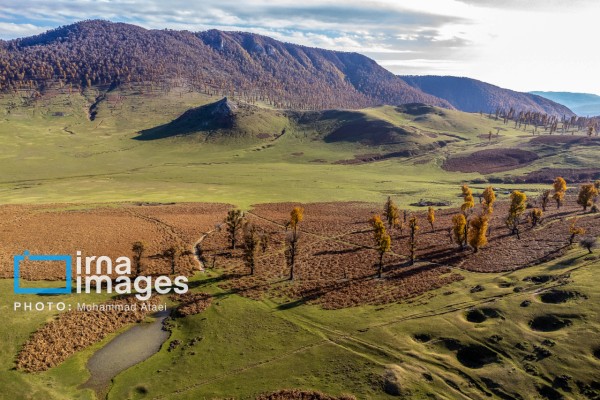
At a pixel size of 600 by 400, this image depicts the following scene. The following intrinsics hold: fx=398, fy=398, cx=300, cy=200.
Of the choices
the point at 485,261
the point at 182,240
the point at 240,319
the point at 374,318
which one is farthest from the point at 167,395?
the point at 485,261

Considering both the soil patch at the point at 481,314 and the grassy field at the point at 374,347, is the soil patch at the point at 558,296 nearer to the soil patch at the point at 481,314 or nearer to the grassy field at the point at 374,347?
the grassy field at the point at 374,347

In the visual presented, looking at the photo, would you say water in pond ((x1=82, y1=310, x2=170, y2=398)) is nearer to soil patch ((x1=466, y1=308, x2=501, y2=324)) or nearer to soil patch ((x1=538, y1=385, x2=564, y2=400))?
soil patch ((x1=466, y1=308, x2=501, y2=324))

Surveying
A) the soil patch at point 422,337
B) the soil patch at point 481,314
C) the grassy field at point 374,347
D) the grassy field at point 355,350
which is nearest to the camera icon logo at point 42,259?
the grassy field at point 374,347

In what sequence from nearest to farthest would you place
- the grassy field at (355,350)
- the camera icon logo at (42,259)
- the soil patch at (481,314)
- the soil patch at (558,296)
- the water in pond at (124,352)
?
the grassy field at (355,350), the water in pond at (124,352), the soil patch at (481,314), the soil patch at (558,296), the camera icon logo at (42,259)

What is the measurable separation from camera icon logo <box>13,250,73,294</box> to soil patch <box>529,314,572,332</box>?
6688cm

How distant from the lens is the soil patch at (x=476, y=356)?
44.7 m

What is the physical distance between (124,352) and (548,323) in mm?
53213

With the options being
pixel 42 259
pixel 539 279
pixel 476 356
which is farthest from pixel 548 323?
pixel 42 259

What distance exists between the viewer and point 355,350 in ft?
157

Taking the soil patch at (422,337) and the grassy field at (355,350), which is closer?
the grassy field at (355,350)

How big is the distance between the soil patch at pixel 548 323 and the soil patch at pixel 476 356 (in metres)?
8.05

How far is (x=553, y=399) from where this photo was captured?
38.7 m

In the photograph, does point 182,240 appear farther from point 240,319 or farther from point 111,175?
point 111,175

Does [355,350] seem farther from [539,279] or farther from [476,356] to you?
[539,279]
